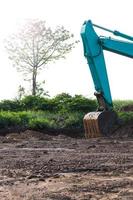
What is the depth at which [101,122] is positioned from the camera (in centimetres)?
1600

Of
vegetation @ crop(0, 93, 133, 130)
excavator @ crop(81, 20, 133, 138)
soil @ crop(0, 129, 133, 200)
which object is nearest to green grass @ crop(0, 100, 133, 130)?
vegetation @ crop(0, 93, 133, 130)

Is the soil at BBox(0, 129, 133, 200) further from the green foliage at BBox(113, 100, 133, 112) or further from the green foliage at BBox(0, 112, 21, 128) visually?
the green foliage at BBox(113, 100, 133, 112)

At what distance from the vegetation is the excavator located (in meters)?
4.40

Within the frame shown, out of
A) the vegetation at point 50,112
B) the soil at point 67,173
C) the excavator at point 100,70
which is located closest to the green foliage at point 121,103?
the vegetation at point 50,112

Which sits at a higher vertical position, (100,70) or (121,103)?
(121,103)

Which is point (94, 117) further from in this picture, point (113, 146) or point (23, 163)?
point (23, 163)

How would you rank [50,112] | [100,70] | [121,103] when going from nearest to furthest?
[100,70], [50,112], [121,103]

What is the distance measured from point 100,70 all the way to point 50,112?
10.2 meters

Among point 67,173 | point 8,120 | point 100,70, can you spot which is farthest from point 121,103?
point 67,173

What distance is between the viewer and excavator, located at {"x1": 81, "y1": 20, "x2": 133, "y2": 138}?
16.1 metres

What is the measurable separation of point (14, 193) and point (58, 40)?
28987mm

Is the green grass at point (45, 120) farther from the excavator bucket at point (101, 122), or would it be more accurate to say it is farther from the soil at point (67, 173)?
the soil at point (67, 173)

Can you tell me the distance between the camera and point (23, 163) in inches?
387

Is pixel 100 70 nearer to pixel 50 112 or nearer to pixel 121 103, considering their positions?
pixel 50 112
